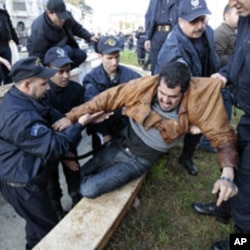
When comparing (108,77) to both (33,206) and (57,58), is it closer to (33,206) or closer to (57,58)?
(57,58)

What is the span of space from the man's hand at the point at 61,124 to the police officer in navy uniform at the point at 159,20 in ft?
6.23

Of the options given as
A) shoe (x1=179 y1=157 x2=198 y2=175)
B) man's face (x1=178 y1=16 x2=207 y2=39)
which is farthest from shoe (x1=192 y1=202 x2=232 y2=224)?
man's face (x1=178 y1=16 x2=207 y2=39)

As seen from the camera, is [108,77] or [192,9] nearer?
[192,9]

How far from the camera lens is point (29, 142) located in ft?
8.09

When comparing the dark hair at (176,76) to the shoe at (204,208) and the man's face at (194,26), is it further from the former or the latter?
the shoe at (204,208)

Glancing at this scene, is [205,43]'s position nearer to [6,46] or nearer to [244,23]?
[244,23]

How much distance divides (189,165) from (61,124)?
1.75 metres

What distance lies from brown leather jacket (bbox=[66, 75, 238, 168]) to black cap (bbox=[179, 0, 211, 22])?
2.07 feet

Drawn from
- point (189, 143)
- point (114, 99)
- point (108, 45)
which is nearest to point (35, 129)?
point (114, 99)

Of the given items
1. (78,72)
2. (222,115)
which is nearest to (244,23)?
(222,115)

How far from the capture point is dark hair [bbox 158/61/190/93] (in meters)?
2.53

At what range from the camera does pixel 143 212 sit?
310cm

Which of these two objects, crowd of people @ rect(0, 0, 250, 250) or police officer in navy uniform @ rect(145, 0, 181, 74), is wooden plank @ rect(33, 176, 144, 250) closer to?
crowd of people @ rect(0, 0, 250, 250)

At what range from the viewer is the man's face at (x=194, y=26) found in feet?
9.92
